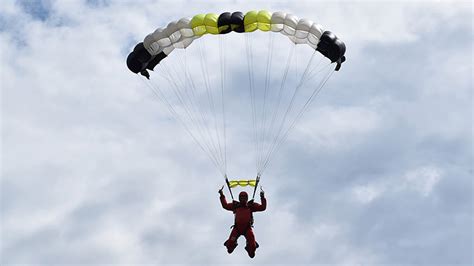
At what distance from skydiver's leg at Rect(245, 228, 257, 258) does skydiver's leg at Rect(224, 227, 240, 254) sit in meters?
0.40

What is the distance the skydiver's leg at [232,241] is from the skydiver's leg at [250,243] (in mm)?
404

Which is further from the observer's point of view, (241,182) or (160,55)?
(160,55)

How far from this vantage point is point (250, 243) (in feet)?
100

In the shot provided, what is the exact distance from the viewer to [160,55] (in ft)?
111

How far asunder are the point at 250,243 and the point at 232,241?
2.31 feet

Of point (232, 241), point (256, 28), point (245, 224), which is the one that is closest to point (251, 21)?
point (256, 28)

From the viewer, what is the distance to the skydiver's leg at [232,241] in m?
30.4

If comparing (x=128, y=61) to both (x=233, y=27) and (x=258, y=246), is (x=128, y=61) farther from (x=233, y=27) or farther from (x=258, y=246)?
(x=258, y=246)

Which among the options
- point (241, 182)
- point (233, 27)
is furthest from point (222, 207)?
point (233, 27)

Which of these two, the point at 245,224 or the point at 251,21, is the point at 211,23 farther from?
the point at 245,224

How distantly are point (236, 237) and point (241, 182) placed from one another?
2096mm

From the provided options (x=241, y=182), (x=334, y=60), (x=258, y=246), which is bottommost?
(x=258, y=246)

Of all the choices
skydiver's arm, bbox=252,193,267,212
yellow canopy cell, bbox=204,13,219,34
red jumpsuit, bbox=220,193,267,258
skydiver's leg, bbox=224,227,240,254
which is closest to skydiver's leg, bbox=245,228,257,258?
red jumpsuit, bbox=220,193,267,258

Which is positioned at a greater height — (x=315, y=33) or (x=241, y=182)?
(x=315, y=33)
